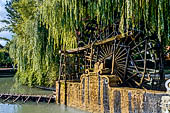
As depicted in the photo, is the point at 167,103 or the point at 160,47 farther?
the point at 160,47

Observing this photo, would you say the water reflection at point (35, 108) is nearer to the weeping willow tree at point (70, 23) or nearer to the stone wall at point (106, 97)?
the stone wall at point (106, 97)

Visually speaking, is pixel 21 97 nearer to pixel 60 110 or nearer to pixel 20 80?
pixel 60 110

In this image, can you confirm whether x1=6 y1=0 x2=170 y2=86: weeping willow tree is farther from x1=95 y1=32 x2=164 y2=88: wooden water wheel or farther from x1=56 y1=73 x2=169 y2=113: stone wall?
x1=56 y1=73 x2=169 y2=113: stone wall

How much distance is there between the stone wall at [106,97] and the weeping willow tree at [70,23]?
169 cm

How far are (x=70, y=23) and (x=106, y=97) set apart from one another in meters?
3.26

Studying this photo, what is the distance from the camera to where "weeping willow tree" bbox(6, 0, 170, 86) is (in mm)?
5973

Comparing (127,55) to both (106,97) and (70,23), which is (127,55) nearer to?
(106,97)

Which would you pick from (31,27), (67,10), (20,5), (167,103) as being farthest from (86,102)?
(20,5)

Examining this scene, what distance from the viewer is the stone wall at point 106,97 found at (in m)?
5.27

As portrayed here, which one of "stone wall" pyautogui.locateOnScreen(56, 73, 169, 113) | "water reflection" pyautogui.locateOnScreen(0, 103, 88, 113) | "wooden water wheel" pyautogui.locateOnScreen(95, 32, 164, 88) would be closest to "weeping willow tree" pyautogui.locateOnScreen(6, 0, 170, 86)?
"wooden water wheel" pyautogui.locateOnScreen(95, 32, 164, 88)

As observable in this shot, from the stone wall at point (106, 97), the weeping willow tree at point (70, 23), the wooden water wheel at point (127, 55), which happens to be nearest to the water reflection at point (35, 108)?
the stone wall at point (106, 97)

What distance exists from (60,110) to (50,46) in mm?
4275

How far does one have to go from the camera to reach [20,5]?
49.2 feet

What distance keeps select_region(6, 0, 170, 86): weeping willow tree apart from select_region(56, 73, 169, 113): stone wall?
5.53 ft
